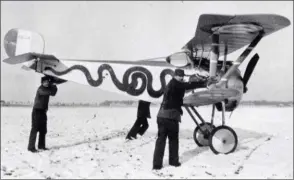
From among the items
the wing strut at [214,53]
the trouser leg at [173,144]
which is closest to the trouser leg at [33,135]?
the trouser leg at [173,144]

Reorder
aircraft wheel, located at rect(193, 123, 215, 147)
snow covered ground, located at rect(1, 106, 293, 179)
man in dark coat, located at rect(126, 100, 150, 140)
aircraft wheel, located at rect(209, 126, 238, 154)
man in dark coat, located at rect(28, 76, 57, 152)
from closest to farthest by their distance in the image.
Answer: snow covered ground, located at rect(1, 106, 293, 179), aircraft wheel, located at rect(209, 126, 238, 154), man in dark coat, located at rect(28, 76, 57, 152), aircraft wheel, located at rect(193, 123, 215, 147), man in dark coat, located at rect(126, 100, 150, 140)

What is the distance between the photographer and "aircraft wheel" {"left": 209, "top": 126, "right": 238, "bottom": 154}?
8.31 meters

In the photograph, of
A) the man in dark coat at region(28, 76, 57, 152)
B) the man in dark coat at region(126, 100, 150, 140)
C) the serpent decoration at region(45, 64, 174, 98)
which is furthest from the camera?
the man in dark coat at region(126, 100, 150, 140)

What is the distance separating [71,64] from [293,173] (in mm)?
6413

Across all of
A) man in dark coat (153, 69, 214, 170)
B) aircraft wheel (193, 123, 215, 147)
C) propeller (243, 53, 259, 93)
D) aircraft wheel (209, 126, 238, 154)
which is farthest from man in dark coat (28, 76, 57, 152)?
propeller (243, 53, 259, 93)

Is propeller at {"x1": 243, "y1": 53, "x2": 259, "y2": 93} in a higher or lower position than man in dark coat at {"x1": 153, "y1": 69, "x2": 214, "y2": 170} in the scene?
higher

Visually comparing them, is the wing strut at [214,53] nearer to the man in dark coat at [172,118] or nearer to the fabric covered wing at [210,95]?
the fabric covered wing at [210,95]

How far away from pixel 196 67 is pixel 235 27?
2266mm

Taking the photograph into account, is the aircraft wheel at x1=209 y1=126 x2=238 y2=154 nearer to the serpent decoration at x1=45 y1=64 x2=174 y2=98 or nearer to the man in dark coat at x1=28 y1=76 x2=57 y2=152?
the serpent decoration at x1=45 y1=64 x2=174 y2=98

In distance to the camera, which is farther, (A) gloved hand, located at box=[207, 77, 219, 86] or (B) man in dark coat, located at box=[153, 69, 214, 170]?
(A) gloved hand, located at box=[207, 77, 219, 86]

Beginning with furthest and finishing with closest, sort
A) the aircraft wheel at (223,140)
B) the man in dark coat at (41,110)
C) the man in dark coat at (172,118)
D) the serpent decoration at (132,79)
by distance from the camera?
the serpent decoration at (132,79) < the man in dark coat at (41,110) < the aircraft wheel at (223,140) < the man in dark coat at (172,118)

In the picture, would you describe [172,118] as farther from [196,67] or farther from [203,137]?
[196,67]

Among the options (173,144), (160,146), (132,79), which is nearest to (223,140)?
(173,144)

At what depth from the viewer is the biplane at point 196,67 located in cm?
823
